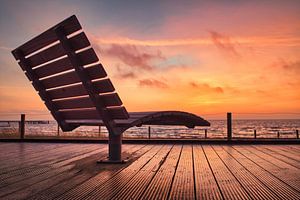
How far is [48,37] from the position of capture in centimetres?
452

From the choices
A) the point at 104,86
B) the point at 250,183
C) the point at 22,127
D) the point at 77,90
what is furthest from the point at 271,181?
the point at 22,127

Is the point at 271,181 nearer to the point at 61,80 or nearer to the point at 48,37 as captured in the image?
the point at 61,80

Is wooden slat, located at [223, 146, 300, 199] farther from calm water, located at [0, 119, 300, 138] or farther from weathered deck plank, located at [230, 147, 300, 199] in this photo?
calm water, located at [0, 119, 300, 138]

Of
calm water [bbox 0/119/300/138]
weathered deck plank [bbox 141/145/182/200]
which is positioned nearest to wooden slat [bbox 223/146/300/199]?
weathered deck plank [bbox 141/145/182/200]

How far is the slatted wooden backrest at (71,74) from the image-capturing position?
436cm

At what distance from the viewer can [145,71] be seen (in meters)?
18.2

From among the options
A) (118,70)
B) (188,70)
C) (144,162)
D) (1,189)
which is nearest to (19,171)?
(1,189)

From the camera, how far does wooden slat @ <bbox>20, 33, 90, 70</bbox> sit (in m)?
4.30

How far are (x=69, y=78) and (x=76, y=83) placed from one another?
13cm

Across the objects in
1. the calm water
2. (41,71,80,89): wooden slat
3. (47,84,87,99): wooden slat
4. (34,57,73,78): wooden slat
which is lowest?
the calm water

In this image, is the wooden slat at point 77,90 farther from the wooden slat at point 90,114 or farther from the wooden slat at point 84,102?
the wooden slat at point 90,114

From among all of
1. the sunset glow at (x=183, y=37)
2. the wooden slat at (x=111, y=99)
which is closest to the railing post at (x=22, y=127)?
the sunset glow at (x=183, y=37)

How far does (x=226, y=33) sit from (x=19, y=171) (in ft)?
33.1

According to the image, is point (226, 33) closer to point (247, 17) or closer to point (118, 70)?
point (247, 17)
